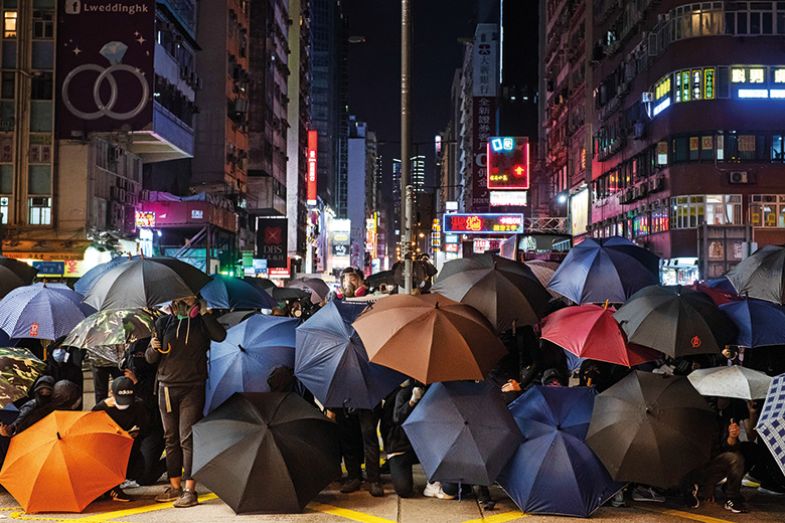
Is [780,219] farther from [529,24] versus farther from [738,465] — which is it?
[529,24]

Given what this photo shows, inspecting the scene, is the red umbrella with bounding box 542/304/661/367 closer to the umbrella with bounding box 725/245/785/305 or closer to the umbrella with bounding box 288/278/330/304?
the umbrella with bounding box 725/245/785/305

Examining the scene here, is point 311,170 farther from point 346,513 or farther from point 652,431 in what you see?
point 652,431

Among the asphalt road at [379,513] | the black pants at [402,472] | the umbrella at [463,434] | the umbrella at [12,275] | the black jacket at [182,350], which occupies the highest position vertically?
the umbrella at [12,275]

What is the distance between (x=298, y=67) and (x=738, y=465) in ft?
298

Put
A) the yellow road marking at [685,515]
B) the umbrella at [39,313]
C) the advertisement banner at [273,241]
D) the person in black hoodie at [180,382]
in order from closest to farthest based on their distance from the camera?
the yellow road marking at [685,515]
the person in black hoodie at [180,382]
the umbrella at [39,313]
the advertisement banner at [273,241]

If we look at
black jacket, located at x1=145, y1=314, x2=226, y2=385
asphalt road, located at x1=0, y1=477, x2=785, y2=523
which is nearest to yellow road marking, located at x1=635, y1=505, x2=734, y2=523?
asphalt road, located at x1=0, y1=477, x2=785, y2=523

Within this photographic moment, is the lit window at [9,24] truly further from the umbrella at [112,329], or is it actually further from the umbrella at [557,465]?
the umbrella at [557,465]

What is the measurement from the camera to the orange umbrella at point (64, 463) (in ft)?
26.1

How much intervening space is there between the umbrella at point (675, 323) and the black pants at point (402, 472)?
108 inches

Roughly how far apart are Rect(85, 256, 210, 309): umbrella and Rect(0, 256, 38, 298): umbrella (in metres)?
2.90

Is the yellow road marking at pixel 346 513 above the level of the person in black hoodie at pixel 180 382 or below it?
below

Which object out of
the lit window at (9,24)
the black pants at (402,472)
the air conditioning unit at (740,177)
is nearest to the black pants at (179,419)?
the black pants at (402,472)

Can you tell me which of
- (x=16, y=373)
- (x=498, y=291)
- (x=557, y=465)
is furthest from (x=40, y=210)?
(x=557, y=465)

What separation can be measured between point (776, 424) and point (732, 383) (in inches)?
123
